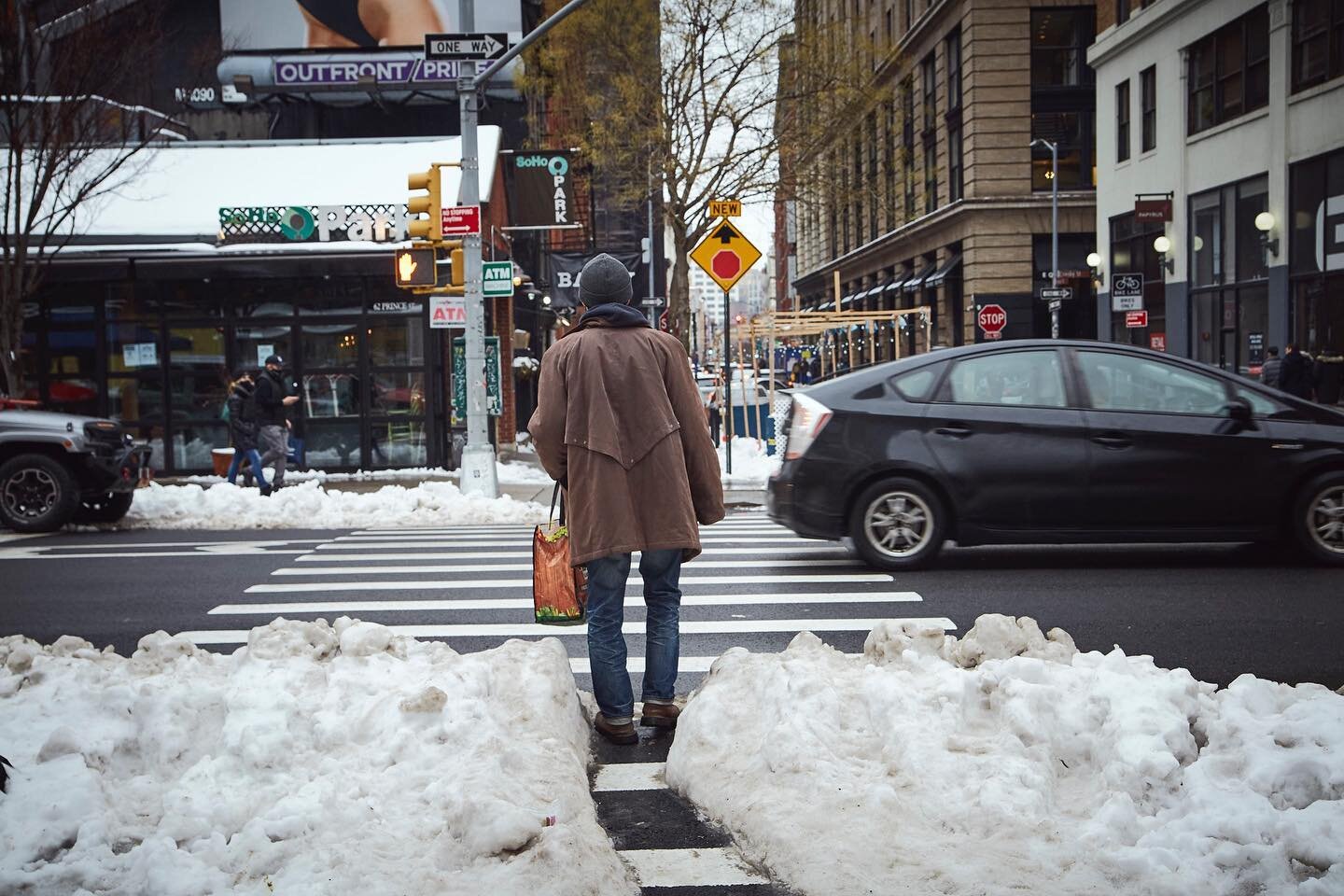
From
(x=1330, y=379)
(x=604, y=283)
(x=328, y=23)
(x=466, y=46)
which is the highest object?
(x=328, y=23)

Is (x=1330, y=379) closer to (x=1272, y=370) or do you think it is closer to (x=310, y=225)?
(x=1272, y=370)

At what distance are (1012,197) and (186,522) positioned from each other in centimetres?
3632

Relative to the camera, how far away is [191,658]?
5555mm

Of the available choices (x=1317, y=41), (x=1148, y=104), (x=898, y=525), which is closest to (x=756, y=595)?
(x=898, y=525)

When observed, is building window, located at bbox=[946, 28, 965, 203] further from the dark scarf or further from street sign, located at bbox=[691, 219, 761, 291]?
the dark scarf

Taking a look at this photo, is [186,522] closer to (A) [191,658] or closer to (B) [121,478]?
(B) [121,478]

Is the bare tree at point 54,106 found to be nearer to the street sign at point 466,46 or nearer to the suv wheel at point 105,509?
A: the suv wheel at point 105,509

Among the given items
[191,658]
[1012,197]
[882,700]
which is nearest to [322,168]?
[191,658]

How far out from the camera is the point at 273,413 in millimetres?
17875

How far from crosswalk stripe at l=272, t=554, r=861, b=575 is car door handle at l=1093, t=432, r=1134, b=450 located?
2.18 metres

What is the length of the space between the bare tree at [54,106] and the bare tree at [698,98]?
1029cm

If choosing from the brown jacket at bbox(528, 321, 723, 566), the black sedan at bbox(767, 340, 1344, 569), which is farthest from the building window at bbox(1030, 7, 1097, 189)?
the brown jacket at bbox(528, 321, 723, 566)

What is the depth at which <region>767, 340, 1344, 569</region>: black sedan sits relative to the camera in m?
9.27

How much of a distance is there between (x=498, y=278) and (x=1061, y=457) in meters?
10.8
